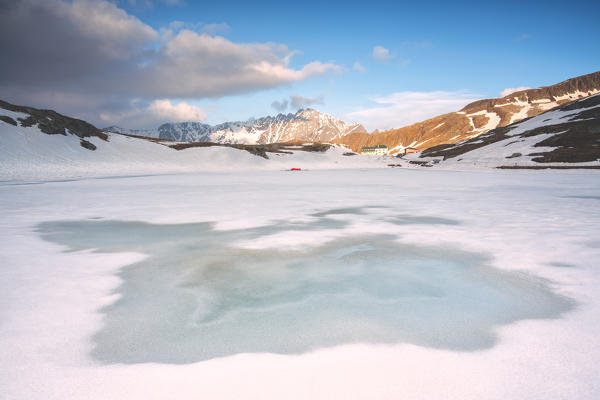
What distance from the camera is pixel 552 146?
4409cm

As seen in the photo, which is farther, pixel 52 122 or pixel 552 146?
pixel 552 146

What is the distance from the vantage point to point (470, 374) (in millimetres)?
2170

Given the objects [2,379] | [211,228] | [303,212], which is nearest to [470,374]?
[2,379]

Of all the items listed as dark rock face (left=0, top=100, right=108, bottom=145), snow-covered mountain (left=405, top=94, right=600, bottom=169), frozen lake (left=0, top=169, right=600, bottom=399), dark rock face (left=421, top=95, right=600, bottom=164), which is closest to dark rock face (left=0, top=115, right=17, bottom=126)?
dark rock face (left=0, top=100, right=108, bottom=145)

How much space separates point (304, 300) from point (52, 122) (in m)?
46.4

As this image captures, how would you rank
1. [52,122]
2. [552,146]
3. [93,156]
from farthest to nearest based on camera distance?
[552,146] < [52,122] < [93,156]

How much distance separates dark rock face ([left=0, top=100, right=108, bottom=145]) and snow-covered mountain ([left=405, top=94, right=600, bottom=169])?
53.9 m

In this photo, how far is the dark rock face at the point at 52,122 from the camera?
1409 inches

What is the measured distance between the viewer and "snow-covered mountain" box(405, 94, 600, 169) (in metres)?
36.9

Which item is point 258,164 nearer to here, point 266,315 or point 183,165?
point 183,165

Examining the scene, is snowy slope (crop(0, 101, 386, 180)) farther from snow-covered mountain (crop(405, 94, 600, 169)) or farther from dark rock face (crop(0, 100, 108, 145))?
snow-covered mountain (crop(405, 94, 600, 169))

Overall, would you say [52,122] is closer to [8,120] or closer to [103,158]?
[8,120]

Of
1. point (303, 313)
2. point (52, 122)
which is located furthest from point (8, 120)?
point (303, 313)

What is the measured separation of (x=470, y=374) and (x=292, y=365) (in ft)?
4.07
